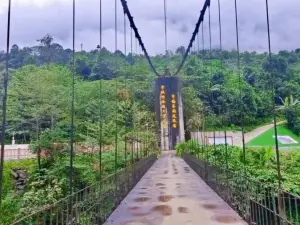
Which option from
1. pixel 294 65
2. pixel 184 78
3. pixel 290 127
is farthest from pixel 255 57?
pixel 184 78

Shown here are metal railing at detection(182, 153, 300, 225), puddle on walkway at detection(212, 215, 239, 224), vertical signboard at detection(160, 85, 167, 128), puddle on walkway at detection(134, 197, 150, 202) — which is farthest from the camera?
vertical signboard at detection(160, 85, 167, 128)

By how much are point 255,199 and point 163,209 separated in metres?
1.34

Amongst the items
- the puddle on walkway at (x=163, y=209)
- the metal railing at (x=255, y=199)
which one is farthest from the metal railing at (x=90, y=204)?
the metal railing at (x=255, y=199)

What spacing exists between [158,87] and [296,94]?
15672 millimetres

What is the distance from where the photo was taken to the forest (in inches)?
438

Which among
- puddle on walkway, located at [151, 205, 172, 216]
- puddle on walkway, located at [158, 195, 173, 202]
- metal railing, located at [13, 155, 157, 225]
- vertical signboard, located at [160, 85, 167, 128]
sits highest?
vertical signboard, located at [160, 85, 167, 128]

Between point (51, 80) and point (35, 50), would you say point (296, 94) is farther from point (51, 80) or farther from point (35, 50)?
point (35, 50)

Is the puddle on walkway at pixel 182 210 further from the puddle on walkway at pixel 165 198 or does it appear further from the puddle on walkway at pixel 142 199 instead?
the puddle on walkway at pixel 142 199

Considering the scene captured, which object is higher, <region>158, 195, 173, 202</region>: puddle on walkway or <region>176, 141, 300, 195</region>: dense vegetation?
<region>176, 141, 300, 195</region>: dense vegetation

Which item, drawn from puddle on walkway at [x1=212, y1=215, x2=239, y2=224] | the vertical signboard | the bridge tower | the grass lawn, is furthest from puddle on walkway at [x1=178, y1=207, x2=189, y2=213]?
the grass lawn

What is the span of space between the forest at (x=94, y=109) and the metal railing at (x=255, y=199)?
2.37 ft

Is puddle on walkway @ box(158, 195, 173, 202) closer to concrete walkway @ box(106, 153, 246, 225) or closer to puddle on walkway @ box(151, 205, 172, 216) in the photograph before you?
concrete walkway @ box(106, 153, 246, 225)

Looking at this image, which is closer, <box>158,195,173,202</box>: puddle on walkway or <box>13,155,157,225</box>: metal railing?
<box>13,155,157,225</box>: metal railing

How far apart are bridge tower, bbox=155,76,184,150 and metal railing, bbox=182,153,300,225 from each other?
1899 cm
